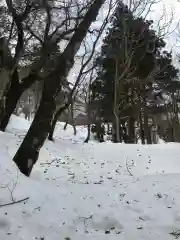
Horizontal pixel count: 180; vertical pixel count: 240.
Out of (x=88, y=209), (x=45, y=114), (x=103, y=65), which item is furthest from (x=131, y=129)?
(x=88, y=209)

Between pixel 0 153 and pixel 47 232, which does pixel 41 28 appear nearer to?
pixel 0 153

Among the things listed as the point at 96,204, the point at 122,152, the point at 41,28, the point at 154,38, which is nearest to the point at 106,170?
the point at 122,152

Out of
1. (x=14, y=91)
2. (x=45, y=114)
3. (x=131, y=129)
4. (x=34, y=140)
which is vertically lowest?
(x=34, y=140)

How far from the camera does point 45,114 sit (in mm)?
7254

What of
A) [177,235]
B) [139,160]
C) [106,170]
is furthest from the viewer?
[139,160]

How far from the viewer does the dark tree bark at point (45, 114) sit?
7230 millimetres

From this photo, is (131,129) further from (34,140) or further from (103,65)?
(34,140)

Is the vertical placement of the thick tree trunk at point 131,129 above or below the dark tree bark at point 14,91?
below

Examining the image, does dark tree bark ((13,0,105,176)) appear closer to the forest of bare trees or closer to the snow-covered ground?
the snow-covered ground

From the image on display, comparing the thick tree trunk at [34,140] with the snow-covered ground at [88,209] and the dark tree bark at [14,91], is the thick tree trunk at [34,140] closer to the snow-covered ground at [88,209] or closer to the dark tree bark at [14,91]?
the snow-covered ground at [88,209]

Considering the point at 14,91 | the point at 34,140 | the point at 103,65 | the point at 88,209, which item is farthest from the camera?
the point at 103,65

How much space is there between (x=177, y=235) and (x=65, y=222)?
156 centimetres

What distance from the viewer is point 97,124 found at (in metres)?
30.2

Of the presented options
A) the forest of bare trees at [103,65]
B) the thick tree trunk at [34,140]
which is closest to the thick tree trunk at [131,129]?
the forest of bare trees at [103,65]
